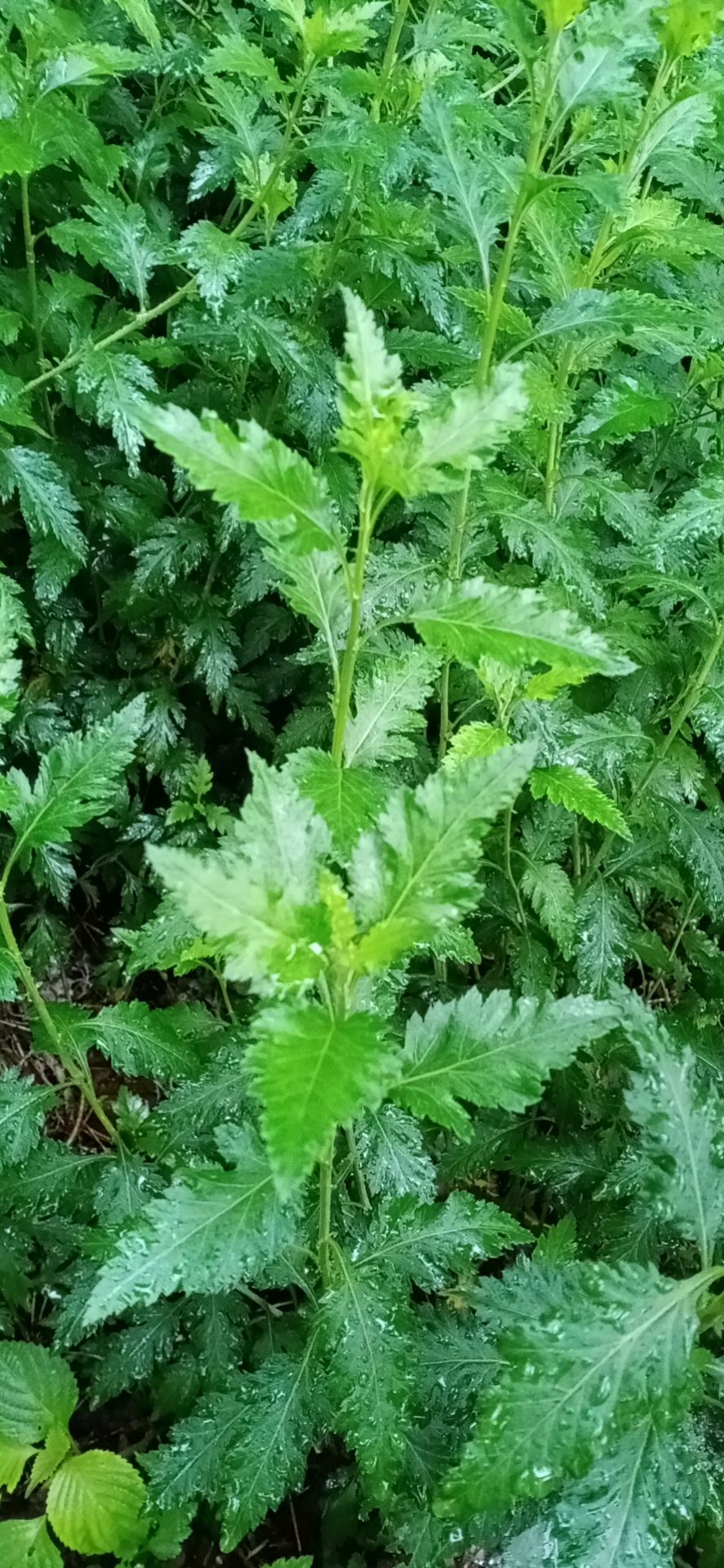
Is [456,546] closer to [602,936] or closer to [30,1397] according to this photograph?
[602,936]

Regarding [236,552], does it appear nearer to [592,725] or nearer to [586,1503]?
[592,725]

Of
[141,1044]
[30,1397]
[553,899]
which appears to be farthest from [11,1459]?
[553,899]

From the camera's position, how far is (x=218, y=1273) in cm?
95

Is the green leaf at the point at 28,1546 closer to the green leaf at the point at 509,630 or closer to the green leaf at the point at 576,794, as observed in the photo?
the green leaf at the point at 576,794

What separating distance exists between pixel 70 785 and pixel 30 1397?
2.84 feet

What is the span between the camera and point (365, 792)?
106 centimetres

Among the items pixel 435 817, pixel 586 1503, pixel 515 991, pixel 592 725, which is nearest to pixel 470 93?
pixel 592 725

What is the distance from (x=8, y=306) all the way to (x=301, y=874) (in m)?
1.52

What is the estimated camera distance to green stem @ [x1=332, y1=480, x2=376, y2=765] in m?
0.87

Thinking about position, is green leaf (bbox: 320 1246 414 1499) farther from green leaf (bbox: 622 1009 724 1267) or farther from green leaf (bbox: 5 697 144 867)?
green leaf (bbox: 5 697 144 867)

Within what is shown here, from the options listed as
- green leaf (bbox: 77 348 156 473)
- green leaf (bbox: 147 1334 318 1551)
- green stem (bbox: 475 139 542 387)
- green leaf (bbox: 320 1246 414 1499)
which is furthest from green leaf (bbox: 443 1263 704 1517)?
green leaf (bbox: 77 348 156 473)

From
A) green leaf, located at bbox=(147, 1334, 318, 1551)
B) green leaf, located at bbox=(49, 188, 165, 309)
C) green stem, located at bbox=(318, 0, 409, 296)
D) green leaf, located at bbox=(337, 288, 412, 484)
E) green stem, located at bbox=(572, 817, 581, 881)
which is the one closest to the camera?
green leaf, located at bbox=(337, 288, 412, 484)

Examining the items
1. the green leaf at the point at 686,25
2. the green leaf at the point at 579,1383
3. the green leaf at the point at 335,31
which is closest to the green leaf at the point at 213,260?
the green leaf at the point at 335,31

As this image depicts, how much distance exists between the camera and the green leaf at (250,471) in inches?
30.1
